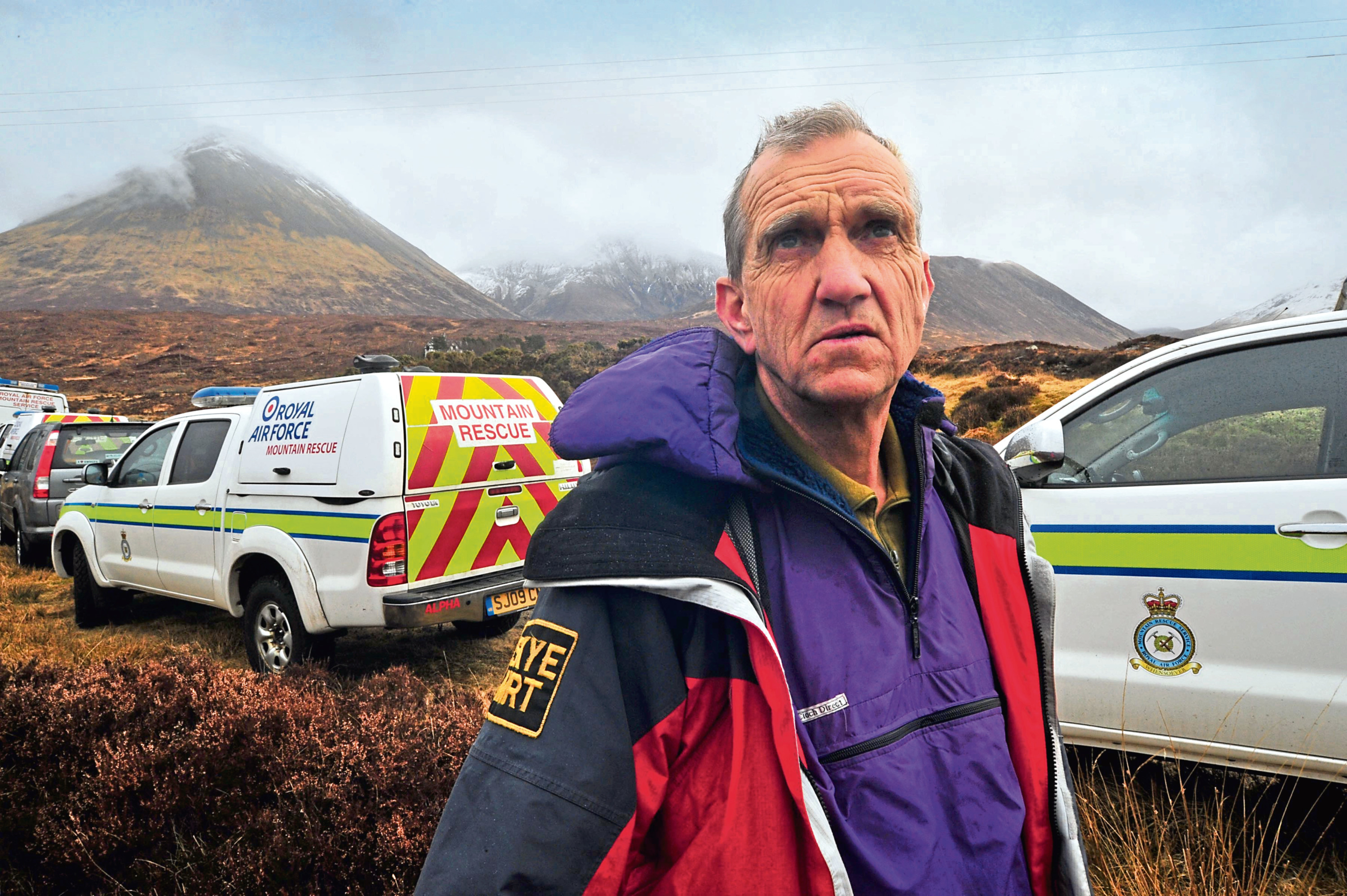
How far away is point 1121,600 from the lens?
263 centimetres

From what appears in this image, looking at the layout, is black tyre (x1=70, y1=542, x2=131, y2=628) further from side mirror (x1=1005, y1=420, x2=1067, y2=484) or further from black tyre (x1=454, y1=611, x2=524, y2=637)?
side mirror (x1=1005, y1=420, x2=1067, y2=484)

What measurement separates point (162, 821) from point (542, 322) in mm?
71563

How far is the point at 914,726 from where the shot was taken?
42.6 inches

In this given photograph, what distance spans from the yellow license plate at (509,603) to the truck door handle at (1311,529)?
11.7 ft

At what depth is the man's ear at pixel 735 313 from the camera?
1.28 metres

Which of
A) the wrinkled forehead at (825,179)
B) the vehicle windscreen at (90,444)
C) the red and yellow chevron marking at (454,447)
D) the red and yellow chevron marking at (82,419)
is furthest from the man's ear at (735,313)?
the red and yellow chevron marking at (82,419)

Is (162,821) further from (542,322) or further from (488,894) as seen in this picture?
(542,322)

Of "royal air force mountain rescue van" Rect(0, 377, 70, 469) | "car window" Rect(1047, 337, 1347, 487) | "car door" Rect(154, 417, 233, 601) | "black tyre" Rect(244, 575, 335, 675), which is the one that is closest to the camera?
"car window" Rect(1047, 337, 1347, 487)

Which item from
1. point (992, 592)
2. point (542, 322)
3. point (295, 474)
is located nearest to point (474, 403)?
point (295, 474)

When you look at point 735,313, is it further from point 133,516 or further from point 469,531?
point 133,516

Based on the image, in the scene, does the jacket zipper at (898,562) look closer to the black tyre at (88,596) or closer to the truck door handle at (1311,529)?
the truck door handle at (1311,529)

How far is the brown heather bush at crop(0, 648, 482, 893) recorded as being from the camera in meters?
2.18

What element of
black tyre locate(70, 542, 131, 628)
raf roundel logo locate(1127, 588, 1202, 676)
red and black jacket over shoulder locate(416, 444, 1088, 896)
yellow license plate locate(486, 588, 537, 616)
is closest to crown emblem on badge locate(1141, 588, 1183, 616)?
raf roundel logo locate(1127, 588, 1202, 676)

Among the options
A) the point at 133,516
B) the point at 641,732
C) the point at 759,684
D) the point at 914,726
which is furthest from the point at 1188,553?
the point at 133,516
